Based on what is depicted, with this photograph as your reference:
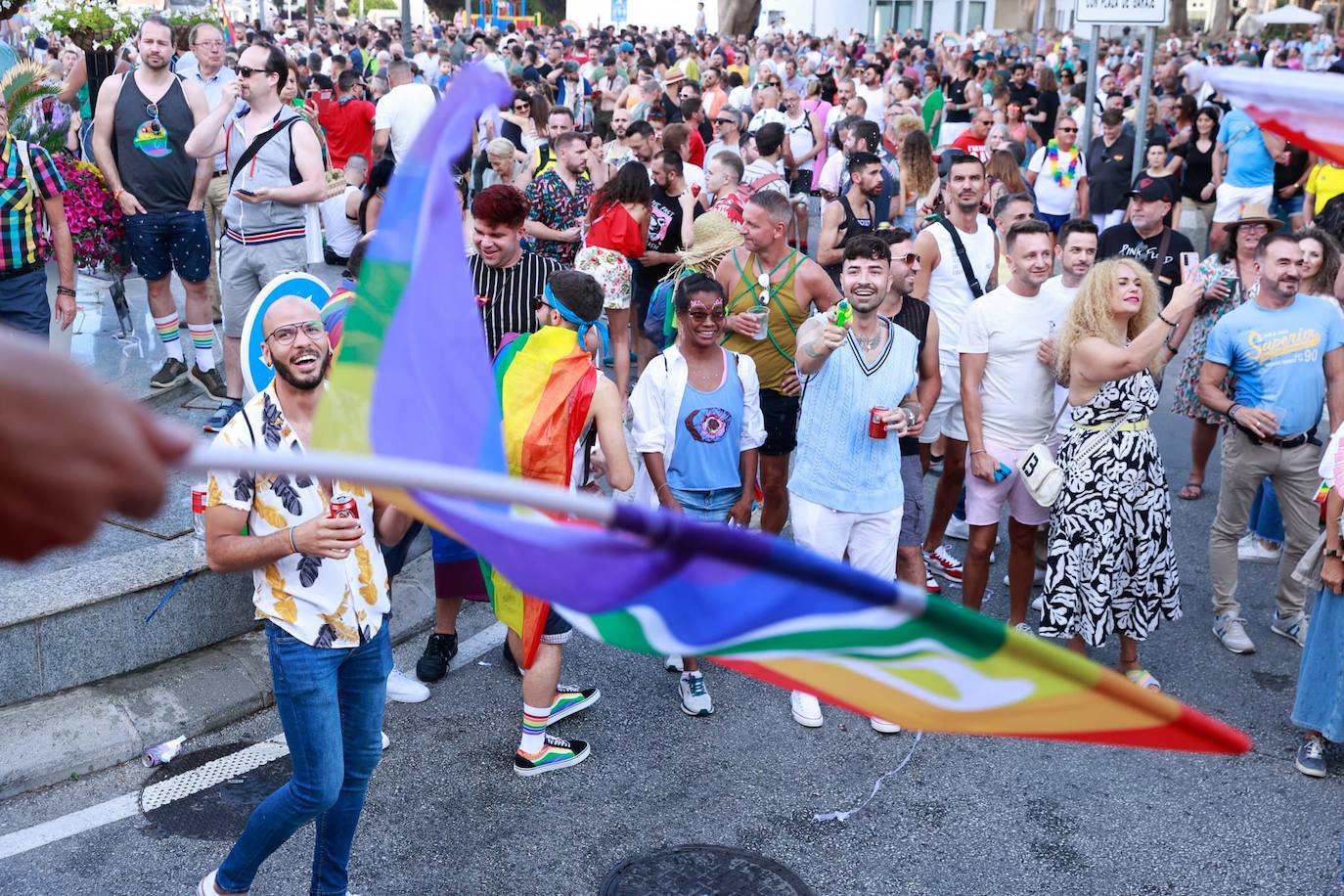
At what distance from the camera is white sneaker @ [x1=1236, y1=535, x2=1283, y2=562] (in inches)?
293

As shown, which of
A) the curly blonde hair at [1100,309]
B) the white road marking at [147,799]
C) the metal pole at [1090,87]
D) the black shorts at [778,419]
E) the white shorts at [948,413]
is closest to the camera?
the white road marking at [147,799]

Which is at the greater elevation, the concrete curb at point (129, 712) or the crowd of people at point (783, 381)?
the crowd of people at point (783, 381)

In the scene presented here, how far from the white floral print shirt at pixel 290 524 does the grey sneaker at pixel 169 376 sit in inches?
181

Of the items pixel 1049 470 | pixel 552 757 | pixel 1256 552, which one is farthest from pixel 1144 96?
pixel 552 757

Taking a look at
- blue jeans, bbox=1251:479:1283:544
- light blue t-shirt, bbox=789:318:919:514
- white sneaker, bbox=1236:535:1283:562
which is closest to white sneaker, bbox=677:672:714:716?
light blue t-shirt, bbox=789:318:919:514

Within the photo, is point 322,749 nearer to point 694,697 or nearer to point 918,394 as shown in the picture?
point 694,697

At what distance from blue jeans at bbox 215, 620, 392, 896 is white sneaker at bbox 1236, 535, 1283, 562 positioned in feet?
17.1

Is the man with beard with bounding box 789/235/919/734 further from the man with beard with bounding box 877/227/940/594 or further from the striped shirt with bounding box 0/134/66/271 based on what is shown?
the striped shirt with bounding box 0/134/66/271

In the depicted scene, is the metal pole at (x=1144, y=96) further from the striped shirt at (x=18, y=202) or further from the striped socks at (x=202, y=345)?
the striped shirt at (x=18, y=202)

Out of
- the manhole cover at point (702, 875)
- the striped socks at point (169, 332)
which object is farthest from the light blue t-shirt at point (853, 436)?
the striped socks at point (169, 332)

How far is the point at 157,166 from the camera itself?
307 inches

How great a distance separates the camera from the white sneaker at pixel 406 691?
566cm

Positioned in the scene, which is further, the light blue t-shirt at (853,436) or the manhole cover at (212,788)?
the light blue t-shirt at (853,436)

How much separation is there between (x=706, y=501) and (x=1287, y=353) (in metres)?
2.85
